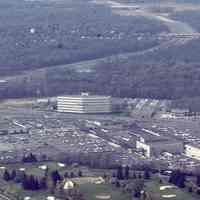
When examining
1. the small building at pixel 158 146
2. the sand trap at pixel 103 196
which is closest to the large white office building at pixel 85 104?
the small building at pixel 158 146

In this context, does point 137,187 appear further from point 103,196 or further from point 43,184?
point 43,184

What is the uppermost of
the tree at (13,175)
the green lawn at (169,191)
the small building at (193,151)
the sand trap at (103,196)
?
the small building at (193,151)

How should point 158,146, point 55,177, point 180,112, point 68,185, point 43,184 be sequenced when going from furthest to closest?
point 180,112
point 158,146
point 55,177
point 43,184
point 68,185

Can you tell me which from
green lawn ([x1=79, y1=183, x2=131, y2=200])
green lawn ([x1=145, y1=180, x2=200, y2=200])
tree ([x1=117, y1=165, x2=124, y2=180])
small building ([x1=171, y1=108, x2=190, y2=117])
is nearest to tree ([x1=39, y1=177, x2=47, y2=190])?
green lawn ([x1=79, y1=183, x2=131, y2=200])

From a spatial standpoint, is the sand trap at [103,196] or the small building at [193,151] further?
the small building at [193,151]

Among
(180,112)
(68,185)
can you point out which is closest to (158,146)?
(68,185)

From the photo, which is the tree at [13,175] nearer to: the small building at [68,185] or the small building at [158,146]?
the small building at [68,185]
